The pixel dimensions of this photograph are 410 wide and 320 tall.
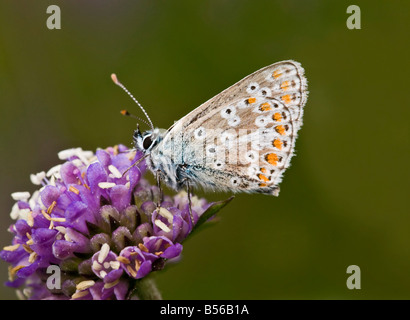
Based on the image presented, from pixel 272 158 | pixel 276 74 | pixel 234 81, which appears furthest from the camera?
pixel 234 81

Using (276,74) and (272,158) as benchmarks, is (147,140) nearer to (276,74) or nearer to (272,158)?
(272,158)

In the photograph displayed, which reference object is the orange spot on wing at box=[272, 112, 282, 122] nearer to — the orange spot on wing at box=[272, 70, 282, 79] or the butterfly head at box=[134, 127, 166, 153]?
the orange spot on wing at box=[272, 70, 282, 79]

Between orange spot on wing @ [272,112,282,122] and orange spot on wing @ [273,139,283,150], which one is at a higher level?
orange spot on wing @ [272,112,282,122]

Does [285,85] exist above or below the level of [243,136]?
above

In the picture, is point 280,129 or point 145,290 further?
point 280,129

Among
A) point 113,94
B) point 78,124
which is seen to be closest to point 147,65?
point 113,94

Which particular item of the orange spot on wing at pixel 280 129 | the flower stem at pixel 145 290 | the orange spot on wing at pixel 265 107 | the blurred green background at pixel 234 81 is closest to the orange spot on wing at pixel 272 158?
the orange spot on wing at pixel 280 129

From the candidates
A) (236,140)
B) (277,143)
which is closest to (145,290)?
(236,140)

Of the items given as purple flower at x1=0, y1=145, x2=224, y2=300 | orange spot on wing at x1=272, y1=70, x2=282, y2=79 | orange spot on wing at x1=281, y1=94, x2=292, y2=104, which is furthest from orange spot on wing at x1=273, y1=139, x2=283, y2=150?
purple flower at x1=0, y1=145, x2=224, y2=300
